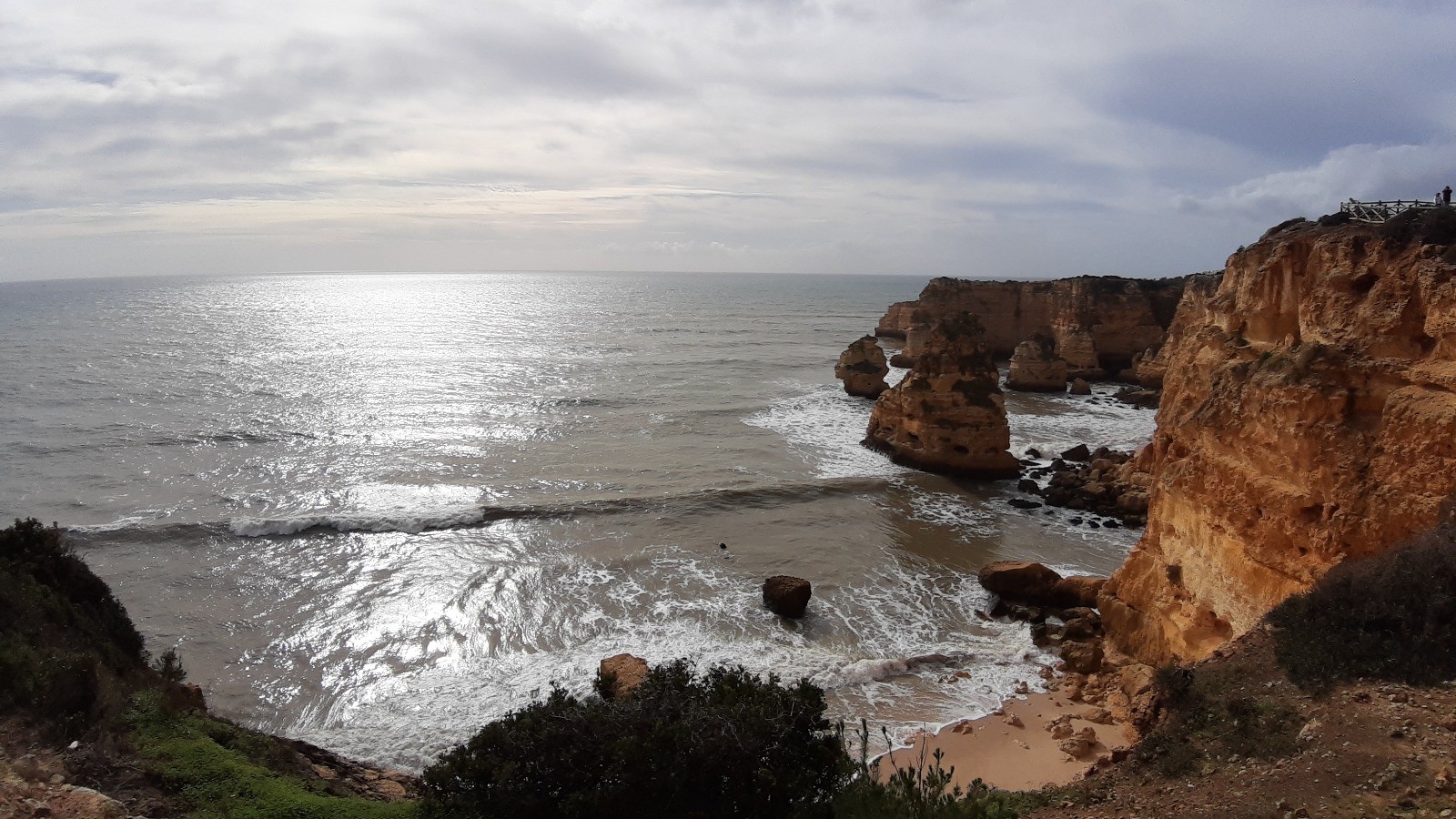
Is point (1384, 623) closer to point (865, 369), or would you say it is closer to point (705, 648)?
point (705, 648)

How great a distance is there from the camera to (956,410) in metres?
27.6

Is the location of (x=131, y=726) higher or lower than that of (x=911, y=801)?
lower

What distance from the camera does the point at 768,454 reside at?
30.2 meters

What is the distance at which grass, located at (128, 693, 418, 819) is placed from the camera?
6980mm

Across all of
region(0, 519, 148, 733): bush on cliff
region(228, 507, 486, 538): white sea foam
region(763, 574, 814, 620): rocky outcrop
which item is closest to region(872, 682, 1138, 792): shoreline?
region(763, 574, 814, 620): rocky outcrop

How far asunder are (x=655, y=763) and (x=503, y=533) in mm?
15862

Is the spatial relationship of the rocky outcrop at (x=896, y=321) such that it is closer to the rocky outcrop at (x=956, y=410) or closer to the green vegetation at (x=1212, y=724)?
the rocky outcrop at (x=956, y=410)

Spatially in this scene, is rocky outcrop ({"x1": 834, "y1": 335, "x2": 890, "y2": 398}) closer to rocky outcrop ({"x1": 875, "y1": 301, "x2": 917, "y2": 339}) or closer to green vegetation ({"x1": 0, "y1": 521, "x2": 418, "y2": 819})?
rocky outcrop ({"x1": 875, "y1": 301, "x2": 917, "y2": 339})

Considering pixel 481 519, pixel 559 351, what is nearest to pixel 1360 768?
pixel 481 519

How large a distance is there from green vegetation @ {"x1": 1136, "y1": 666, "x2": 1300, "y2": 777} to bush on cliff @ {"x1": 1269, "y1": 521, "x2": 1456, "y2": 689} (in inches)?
23.2

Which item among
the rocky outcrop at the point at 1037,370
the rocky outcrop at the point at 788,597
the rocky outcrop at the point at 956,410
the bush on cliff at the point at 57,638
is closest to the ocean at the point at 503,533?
the rocky outcrop at the point at 788,597

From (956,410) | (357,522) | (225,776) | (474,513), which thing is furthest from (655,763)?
(956,410)

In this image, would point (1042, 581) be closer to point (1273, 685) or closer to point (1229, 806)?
point (1273, 685)

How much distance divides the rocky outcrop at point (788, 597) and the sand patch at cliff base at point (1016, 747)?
15.7 feet
